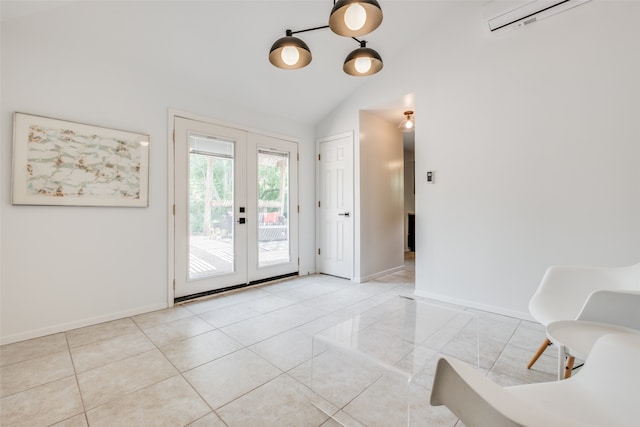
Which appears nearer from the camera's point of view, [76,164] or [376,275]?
[76,164]

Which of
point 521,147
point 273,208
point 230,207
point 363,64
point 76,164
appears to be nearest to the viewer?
point 363,64

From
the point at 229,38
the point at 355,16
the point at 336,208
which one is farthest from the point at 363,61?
the point at 336,208

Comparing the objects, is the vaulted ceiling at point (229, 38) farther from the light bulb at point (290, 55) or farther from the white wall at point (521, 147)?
the light bulb at point (290, 55)

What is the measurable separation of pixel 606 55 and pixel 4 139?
16.4ft

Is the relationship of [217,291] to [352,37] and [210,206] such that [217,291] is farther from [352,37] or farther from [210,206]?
[352,37]

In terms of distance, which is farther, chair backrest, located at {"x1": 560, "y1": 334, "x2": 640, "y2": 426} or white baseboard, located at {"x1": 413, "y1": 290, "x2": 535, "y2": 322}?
white baseboard, located at {"x1": 413, "y1": 290, "x2": 535, "y2": 322}

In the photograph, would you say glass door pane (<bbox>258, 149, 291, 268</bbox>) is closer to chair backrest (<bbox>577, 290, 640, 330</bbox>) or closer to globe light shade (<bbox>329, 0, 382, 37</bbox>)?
globe light shade (<bbox>329, 0, 382, 37</bbox>)

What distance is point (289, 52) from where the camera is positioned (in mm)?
2225

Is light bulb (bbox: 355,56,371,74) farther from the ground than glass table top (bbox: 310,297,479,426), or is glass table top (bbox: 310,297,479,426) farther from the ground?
light bulb (bbox: 355,56,371,74)

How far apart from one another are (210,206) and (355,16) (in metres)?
2.66

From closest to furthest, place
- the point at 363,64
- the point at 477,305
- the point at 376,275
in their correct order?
the point at 363,64
the point at 477,305
the point at 376,275

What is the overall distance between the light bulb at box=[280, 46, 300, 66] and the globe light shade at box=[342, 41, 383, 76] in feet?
1.31

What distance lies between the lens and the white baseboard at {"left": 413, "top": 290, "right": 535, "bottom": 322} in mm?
2807

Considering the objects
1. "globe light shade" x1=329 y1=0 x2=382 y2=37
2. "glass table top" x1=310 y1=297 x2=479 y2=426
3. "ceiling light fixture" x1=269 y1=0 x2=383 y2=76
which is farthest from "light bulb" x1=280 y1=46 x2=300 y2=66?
"glass table top" x1=310 y1=297 x2=479 y2=426
